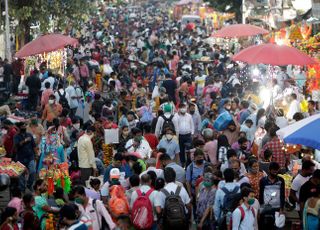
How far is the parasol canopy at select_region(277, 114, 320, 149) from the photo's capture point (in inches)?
402

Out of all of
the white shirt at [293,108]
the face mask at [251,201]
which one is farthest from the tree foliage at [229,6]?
the face mask at [251,201]

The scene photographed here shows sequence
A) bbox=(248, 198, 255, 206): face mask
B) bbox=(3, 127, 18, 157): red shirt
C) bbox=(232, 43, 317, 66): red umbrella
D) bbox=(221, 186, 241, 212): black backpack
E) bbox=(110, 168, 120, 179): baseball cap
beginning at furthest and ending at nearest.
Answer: bbox=(232, 43, 317, 66): red umbrella
bbox=(3, 127, 18, 157): red shirt
bbox=(110, 168, 120, 179): baseball cap
bbox=(221, 186, 241, 212): black backpack
bbox=(248, 198, 255, 206): face mask

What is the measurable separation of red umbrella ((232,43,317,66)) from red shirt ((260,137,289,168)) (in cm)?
318

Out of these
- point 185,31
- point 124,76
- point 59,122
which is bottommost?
point 185,31

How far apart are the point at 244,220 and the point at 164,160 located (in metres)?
2.65

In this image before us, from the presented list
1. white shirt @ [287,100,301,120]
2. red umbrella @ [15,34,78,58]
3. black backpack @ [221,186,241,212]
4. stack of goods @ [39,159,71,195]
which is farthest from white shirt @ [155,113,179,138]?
red umbrella @ [15,34,78,58]

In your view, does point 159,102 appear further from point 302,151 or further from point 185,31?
point 185,31

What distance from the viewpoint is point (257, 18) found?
3703cm

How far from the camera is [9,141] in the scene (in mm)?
15555

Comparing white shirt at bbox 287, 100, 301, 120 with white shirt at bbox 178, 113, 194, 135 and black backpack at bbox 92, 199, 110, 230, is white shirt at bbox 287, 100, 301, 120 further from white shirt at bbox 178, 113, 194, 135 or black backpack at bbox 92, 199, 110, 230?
black backpack at bbox 92, 199, 110, 230

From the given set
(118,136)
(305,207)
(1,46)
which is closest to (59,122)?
(118,136)

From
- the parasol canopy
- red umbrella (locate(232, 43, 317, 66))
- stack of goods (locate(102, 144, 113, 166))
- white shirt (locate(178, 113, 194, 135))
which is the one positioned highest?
the parasol canopy

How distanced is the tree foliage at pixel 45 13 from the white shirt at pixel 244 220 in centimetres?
2082

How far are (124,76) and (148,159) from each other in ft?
42.7
